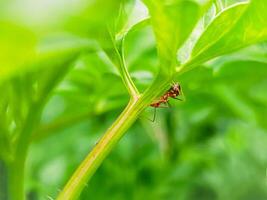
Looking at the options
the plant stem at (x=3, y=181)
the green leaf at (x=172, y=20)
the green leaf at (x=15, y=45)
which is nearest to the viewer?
the green leaf at (x=15, y=45)

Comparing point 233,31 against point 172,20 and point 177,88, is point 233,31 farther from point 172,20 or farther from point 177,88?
point 177,88

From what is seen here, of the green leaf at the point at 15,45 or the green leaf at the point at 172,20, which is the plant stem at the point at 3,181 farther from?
the green leaf at the point at 15,45

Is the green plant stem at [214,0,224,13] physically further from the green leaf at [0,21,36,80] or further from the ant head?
the green leaf at [0,21,36,80]

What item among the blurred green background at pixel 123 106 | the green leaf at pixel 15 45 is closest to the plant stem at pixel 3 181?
the blurred green background at pixel 123 106

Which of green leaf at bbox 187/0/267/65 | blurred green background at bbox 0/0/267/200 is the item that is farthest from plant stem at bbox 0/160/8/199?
green leaf at bbox 187/0/267/65

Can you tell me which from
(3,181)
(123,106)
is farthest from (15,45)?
(123,106)

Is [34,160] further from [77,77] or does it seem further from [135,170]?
[77,77]
